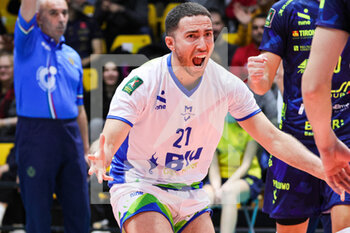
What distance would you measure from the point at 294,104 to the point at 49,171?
2.57 metres

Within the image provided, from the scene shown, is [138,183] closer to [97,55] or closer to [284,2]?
[284,2]

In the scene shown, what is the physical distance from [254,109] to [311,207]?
79 cm

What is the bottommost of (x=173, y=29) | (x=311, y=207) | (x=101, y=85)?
(x=311, y=207)

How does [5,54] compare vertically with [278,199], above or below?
above

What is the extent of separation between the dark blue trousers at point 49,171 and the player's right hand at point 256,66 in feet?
8.08

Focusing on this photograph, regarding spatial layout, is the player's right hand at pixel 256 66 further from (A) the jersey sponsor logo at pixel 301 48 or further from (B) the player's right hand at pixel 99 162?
(B) the player's right hand at pixel 99 162

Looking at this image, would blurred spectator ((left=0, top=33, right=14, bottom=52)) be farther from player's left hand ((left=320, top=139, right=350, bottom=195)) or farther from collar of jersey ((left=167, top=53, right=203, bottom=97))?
player's left hand ((left=320, top=139, right=350, bottom=195))

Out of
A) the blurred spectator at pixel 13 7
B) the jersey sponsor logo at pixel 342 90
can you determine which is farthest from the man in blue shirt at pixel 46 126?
the blurred spectator at pixel 13 7

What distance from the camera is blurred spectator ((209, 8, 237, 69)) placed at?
19.4 ft

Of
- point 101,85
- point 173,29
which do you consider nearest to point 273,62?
point 173,29

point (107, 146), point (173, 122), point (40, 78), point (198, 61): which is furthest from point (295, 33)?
point (40, 78)

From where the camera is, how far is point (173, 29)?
3863mm

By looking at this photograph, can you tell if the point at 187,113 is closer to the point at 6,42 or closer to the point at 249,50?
the point at 249,50

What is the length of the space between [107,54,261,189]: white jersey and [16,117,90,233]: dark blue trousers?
194 centimetres
